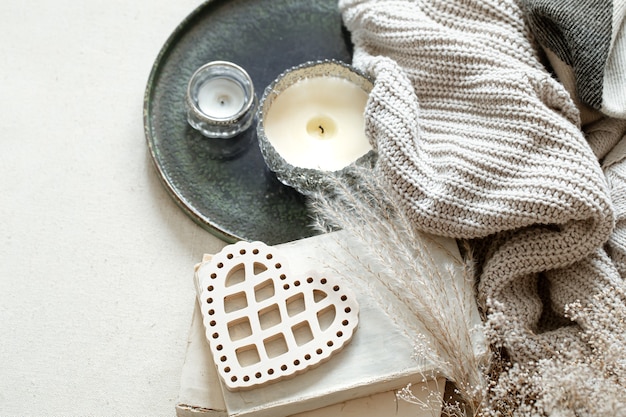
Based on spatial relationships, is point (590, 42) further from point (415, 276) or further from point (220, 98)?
point (220, 98)

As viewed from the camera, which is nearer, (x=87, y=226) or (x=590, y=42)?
(x=590, y=42)

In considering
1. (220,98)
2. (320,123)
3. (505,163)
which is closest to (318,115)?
(320,123)

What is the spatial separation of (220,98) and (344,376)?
416mm

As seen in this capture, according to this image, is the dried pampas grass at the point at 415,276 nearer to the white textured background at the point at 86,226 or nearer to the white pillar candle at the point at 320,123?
the white pillar candle at the point at 320,123

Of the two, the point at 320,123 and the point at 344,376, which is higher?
the point at 320,123

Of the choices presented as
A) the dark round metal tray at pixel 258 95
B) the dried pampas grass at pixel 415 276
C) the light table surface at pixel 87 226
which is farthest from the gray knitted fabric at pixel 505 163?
Answer: the light table surface at pixel 87 226

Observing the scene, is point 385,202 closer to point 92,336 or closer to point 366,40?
point 366,40

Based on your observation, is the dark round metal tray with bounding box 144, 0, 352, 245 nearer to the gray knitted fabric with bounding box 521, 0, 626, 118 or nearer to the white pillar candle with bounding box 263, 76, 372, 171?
the white pillar candle with bounding box 263, 76, 372, 171

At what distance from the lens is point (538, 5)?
0.78 metres

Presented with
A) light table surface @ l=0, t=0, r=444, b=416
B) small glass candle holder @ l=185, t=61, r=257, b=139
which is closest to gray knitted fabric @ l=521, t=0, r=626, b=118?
small glass candle holder @ l=185, t=61, r=257, b=139

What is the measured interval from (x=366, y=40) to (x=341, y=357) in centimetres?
42

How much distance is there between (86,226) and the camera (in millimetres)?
917

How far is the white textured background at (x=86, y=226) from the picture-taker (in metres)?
0.86

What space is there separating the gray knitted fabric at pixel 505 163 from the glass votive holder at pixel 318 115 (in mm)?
54
